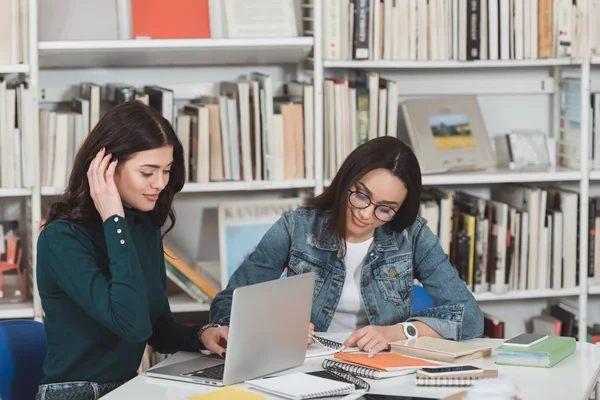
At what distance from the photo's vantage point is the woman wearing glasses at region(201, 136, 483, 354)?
2303 mm

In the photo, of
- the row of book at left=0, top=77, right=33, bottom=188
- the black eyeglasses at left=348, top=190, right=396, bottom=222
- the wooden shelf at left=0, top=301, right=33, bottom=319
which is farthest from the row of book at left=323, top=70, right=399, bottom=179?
the wooden shelf at left=0, top=301, right=33, bottom=319

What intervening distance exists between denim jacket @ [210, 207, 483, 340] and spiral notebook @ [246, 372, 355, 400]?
1.77ft

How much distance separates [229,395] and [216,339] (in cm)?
31

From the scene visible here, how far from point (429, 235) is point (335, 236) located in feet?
0.83

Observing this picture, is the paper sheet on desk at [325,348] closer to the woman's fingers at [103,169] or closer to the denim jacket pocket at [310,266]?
the denim jacket pocket at [310,266]

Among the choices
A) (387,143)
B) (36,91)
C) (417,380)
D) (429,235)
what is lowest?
(417,380)

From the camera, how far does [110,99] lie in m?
3.12

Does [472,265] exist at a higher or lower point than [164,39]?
lower

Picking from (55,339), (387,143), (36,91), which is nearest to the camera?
(55,339)

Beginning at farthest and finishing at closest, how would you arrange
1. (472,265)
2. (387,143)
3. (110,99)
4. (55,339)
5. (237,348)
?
(472,265) → (110,99) → (387,143) → (55,339) → (237,348)

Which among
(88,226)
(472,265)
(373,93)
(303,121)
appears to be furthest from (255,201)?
(88,226)

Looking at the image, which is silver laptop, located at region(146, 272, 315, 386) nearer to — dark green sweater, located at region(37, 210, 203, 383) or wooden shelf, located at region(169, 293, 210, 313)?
dark green sweater, located at region(37, 210, 203, 383)

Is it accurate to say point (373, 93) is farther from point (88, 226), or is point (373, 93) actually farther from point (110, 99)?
point (88, 226)

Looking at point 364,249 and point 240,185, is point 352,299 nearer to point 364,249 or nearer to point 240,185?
point 364,249
